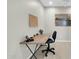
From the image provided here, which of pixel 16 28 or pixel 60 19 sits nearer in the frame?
pixel 16 28

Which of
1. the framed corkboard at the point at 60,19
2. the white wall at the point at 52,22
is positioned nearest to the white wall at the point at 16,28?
the white wall at the point at 52,22

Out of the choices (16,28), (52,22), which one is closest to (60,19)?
(52,22)

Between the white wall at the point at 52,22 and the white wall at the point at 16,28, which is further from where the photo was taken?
the white wall at the point at 52,22

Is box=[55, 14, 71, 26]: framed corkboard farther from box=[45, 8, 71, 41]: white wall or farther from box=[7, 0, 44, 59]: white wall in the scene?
box=[7, 0, 44, 59]: white wall

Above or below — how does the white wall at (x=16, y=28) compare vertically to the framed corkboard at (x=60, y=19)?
below

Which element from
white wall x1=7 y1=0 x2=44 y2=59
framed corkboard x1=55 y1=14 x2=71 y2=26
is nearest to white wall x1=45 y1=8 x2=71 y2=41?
framed corkboard x1=55 y1=14 x2=71 y2=26

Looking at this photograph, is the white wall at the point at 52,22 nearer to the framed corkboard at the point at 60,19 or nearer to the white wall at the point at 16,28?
the framed corkboard at the point at 60,19

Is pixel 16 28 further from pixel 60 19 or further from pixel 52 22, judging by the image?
pixel 60 19

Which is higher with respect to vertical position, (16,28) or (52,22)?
(52,22)

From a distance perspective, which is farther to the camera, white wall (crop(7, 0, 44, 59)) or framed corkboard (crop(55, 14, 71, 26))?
framed corkboard (crop(55, 14, 71, 26))

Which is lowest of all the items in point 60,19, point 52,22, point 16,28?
point 16,28

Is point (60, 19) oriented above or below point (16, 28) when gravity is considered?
above

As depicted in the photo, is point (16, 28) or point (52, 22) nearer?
point (16, 28)
